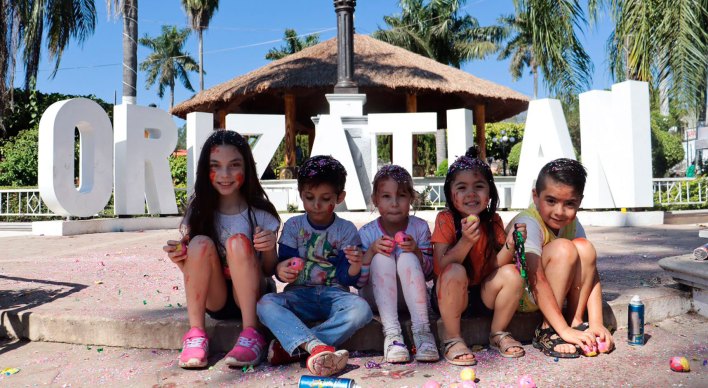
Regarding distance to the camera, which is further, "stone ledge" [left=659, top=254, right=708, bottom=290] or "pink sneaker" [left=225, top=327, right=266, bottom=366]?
"stone ledge" [left=659, top=254, right=708, bottom=290]

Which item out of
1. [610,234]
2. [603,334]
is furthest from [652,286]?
[610,234]

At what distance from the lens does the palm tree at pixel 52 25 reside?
10.9 meters

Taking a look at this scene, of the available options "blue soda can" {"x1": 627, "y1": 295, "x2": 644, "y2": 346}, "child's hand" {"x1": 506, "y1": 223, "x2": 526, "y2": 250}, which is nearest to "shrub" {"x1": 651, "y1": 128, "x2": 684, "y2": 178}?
"blue soda can" {"x1": 627, "y1": 295, "x2": 644, "y2": 346}

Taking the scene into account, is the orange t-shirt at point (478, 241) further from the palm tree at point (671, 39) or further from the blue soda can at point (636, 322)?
the palm tree at point (671, 39)

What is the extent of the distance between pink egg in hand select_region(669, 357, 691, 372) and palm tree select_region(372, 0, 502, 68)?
25.5 m

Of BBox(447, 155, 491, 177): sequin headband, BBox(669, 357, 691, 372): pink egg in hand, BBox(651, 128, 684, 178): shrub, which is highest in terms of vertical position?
BBox(651, 128, 684, 178): shrub

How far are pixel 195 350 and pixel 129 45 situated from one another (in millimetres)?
11330

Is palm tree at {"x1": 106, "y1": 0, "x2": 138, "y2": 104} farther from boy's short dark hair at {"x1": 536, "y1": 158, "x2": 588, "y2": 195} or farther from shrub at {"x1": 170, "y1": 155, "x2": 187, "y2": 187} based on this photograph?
boy's short dark hair at {"x1": 536, "y1": 158, "x2": 588, "y2": 195}

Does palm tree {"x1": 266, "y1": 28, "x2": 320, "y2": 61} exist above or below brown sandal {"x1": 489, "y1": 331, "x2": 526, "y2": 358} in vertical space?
above

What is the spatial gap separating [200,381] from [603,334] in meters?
1.89

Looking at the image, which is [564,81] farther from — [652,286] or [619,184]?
[652,286]

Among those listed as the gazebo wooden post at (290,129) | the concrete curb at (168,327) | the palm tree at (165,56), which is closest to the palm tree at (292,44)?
the palm tree at (165,56)

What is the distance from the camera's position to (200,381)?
2277mm

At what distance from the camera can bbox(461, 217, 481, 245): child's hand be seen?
230cm
